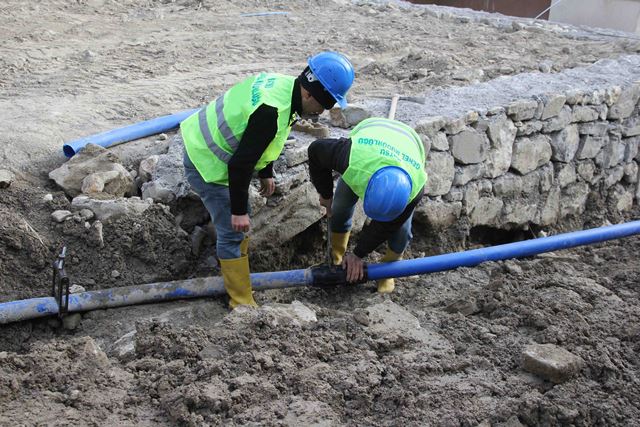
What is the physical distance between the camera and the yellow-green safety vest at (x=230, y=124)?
3877mm

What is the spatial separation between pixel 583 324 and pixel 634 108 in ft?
12.9

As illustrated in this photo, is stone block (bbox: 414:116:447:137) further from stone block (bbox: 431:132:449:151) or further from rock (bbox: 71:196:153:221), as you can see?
rock (bbox: 71:196:153:221)

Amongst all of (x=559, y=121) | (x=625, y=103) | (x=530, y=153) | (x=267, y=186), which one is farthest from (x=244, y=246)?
(x=625, y=103)

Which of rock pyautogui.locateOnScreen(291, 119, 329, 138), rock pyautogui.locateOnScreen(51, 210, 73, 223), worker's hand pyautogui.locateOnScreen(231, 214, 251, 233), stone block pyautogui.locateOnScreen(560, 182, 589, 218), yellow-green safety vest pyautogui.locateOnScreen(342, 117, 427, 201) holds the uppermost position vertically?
yellow-green safety vest pyautogui.locateOnScreen(342, 117, 427, 201)

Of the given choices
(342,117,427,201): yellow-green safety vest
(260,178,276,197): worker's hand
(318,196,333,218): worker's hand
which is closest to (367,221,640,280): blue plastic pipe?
(318,196,333,218): worker's hand

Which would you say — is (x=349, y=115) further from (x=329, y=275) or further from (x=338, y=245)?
(x=329, y=275)

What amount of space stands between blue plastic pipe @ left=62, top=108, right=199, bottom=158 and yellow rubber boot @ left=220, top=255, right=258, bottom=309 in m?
1.44

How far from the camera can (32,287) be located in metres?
4.36

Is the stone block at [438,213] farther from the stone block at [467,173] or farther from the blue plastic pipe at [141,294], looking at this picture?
the blue plastic pipe at [141,294]

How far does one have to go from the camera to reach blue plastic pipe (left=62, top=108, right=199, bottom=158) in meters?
5.02

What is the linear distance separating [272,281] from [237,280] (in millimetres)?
277

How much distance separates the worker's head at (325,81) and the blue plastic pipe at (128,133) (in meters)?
1.82

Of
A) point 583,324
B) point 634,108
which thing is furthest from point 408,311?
point 634,108

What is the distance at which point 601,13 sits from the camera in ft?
41.2
